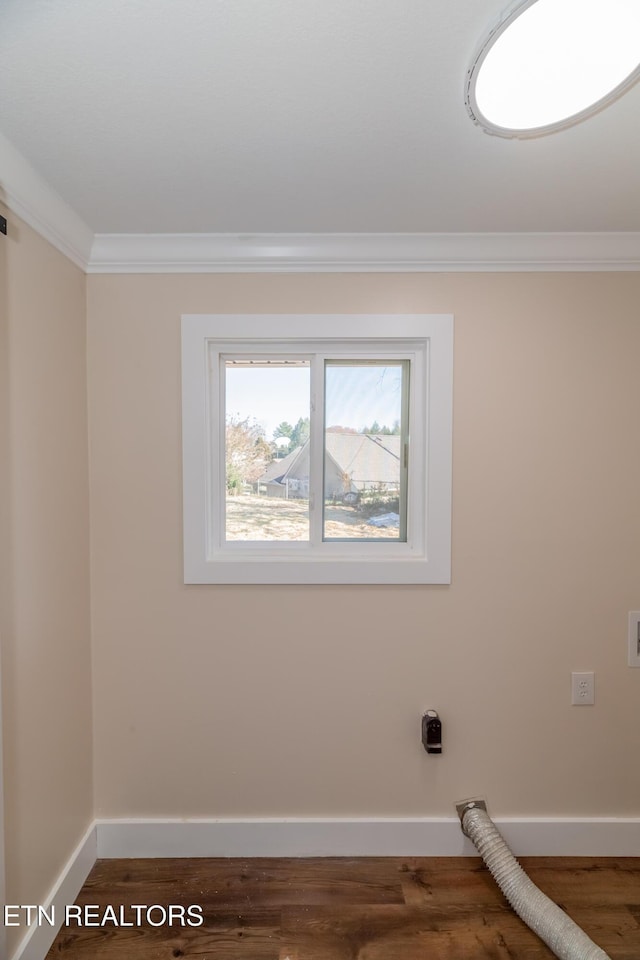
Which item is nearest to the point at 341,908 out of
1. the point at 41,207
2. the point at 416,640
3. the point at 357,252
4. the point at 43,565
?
the point at 416,640

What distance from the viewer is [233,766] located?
178 centimetres

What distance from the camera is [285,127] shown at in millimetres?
1124

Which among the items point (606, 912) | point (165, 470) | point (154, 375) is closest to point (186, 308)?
point (154, 375)

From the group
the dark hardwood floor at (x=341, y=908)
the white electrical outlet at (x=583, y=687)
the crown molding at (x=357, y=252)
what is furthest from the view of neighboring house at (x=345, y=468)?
the dark hardwood floor at (x=341, y=908)

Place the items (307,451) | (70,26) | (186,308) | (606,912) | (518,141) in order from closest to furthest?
(70,26) < (518,141) < (606,912) < (186,308) < (307,451)

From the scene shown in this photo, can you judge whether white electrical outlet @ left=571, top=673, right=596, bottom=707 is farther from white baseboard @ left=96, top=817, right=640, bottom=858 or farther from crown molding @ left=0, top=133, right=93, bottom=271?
crown molding @ left=0, top=133, right=93, bottom=271

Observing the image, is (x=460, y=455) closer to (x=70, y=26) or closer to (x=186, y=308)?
(x=186, y=308)

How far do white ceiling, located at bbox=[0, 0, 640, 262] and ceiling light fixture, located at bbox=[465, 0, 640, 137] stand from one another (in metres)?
0.05

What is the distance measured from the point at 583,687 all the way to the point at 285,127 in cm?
204

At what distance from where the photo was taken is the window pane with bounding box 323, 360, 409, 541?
1854 mm

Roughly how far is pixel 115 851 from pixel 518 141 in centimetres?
260

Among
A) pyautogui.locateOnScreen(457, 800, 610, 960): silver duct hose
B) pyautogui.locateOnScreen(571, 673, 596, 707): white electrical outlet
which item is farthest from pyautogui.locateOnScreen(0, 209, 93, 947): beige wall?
pyautogui.locateOnScreen(571, 673, 596, 707): white electrical outlet

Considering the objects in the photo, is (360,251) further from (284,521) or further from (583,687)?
(583,687)

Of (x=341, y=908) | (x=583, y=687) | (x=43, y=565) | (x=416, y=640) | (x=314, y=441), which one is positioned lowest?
(x=341, y=908)
